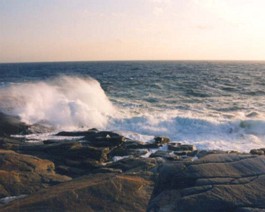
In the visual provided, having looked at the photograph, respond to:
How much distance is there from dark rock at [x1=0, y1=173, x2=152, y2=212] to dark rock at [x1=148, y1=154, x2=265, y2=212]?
927 mm

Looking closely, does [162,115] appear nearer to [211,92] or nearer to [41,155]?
[41,155]

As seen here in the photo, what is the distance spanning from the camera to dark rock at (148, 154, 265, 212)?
5426 millimetres

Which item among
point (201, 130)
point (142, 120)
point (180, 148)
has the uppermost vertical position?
point (180, 148)

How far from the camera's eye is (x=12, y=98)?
26531mm

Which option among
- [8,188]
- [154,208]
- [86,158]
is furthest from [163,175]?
[86,158]

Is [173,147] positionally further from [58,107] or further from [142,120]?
[58,107]

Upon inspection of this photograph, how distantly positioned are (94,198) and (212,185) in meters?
2.47

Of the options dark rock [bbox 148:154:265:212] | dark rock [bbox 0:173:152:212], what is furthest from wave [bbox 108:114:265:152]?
dark rock [bbox 148:154:265:212]

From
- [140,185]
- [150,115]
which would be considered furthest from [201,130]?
[140,185]

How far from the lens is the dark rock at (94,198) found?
693 centimetres

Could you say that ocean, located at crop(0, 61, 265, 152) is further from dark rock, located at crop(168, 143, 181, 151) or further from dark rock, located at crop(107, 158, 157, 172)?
dark rock, located at crop(107, 158, 157, 172)

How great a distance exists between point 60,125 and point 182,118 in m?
7.08

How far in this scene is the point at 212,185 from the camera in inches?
229

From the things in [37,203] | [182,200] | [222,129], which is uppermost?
[182,200]
